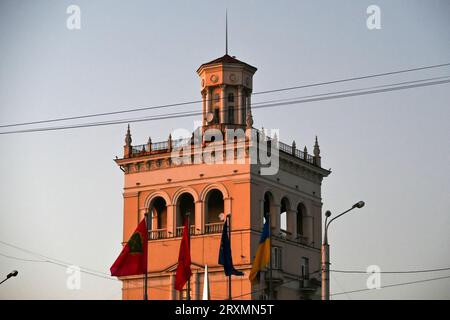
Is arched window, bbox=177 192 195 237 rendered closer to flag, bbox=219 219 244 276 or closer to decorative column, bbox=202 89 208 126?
decorative column, bbox=202 89 208 126

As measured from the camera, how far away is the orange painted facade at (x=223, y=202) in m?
94.9

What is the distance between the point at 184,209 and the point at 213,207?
2.44m

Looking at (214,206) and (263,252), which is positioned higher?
(214,206)

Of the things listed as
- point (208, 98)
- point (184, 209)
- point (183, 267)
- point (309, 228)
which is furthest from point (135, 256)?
point (309, 228)

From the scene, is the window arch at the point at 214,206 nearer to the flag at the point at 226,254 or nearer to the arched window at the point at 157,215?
the arched window at the point at 157,215

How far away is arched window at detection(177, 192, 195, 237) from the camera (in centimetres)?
9888

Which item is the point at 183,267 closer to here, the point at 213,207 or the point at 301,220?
the point at 213,207

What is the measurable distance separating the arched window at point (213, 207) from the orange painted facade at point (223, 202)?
8 centimetres

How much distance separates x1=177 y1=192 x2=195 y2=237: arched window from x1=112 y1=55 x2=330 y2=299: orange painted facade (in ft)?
0.32

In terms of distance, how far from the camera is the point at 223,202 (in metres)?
97.9

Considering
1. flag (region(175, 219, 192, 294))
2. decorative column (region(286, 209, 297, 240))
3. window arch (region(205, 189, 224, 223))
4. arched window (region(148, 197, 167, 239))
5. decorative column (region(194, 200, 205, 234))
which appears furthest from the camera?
arched window (region(148, 197, 167, 239))

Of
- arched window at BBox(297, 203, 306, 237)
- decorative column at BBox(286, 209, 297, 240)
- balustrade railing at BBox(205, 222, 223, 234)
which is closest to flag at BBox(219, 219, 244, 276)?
balustrade railing at BBox(205, 222, 223, 234)

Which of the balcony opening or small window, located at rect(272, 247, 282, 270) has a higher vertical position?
the balcony opening
